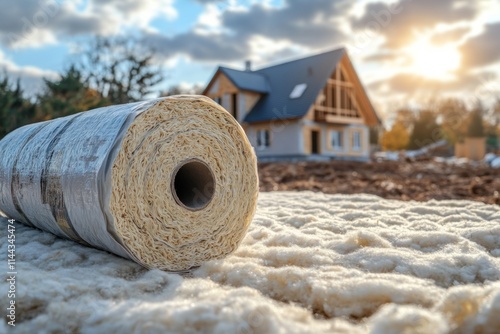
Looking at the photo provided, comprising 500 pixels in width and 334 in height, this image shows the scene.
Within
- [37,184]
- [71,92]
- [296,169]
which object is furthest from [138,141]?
[71,92]

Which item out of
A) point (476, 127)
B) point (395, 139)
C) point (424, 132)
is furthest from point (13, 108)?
point (395, 139)

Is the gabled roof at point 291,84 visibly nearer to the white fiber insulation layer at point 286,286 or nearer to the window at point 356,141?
the window at point 356,141

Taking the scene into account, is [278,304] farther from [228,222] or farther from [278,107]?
[278,107]

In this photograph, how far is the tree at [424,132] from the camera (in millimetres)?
37875

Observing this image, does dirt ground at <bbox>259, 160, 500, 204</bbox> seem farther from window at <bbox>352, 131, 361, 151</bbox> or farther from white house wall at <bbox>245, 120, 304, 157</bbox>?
window at <bbox>352, 131, 361, 151</bbox>

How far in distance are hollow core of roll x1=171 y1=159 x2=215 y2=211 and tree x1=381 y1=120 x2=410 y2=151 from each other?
4051 centimetres

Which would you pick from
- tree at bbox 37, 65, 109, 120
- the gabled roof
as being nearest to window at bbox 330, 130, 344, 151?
the gabled roof

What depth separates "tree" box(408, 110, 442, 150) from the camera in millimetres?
37875

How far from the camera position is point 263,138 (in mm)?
21828

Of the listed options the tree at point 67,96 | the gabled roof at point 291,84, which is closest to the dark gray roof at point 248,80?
the gabled roof at point 291,84

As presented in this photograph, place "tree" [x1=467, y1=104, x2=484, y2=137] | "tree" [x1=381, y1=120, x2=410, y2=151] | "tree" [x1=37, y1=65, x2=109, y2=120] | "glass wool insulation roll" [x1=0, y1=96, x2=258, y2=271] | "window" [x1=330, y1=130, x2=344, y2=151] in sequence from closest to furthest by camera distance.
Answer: "glass wool insulation roll" [x1=0, y1=96, x2=258, y2=271] → "tree" [x1=37, y1=65, x2=109, y2=120] → "window" [x1=330, y1=130, x2=344, y2=151] → "tree" [x1=467, y1=104, x2=484, y2=137] → "tree" [x1=381, y1=120, x2=410, y2=151]

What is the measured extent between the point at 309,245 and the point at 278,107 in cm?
1770

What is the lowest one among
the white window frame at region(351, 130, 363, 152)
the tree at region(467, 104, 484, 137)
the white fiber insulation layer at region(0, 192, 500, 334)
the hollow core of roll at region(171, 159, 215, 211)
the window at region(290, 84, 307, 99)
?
the white fiber insulation layer at region(0, 192, 500, 334)

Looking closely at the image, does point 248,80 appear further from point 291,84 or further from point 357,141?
point 357,141
